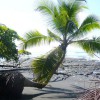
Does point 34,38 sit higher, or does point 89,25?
point 89,25

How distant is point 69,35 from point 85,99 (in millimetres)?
11531

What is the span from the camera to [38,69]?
13039mm

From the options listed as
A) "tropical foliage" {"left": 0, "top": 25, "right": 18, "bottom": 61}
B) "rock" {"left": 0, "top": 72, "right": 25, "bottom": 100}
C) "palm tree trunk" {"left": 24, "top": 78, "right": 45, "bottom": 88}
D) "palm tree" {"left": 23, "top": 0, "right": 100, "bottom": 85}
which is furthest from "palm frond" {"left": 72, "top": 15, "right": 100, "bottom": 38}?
"rock" {"left": 0, "top": 72, "right": 25, "bottom": 100}

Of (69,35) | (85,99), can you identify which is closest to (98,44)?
(69,35)

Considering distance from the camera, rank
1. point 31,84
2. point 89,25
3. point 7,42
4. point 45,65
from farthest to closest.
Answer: point 89,25, point 31,84, point 45,65, point 7,42

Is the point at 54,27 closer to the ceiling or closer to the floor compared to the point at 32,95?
closer to the ceiling

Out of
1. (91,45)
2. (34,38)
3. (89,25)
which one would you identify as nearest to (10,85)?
(34,38)

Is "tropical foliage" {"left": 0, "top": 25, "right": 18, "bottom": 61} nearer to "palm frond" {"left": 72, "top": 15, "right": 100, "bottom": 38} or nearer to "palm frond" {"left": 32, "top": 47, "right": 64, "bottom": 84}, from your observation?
"palm frond" {"left": 32, "top": 47, "right": 64, "bottom": 84}

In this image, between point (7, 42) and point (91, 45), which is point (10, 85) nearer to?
point (7, 42)

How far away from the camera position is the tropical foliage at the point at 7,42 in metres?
12.2

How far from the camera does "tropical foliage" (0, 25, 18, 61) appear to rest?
12.2 m

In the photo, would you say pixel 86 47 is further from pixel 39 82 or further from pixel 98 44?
pixel 39 82

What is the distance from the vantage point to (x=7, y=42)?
1222 cm

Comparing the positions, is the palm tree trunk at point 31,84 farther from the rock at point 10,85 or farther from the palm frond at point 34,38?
the palm frond at point 34,38
